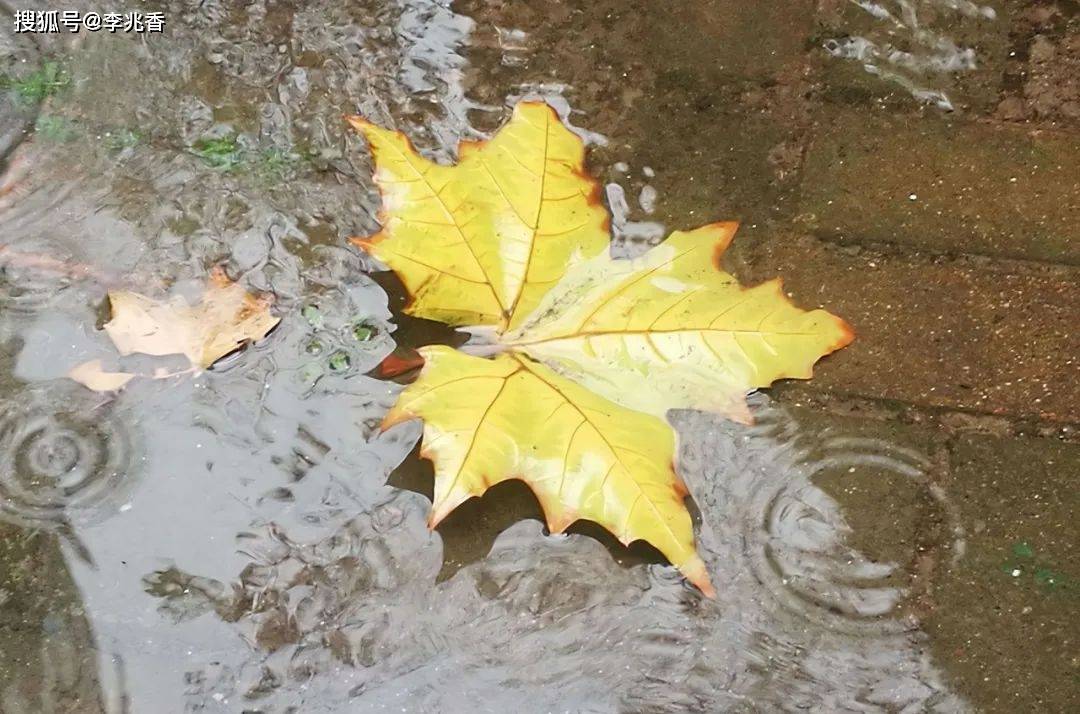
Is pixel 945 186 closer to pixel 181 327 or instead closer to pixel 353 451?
pixel 353 451

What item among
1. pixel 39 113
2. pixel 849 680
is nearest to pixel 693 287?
pixel 849 680

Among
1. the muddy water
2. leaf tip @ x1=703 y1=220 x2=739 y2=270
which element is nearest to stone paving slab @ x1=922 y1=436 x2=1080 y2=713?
the muddy water

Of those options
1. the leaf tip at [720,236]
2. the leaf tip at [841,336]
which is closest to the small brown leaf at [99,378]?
the leaf tip at [720,236]

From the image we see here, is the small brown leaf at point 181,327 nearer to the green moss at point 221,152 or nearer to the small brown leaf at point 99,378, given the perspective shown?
the small brown leaf at point 99,378

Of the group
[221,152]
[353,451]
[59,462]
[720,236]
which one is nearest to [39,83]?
[221,152]

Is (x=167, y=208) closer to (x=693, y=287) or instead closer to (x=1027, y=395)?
(x=693, y=287)

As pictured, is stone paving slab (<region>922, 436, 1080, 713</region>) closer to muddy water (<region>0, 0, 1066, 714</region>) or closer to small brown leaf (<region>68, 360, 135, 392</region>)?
muddy water (<region>0, 0, 1066, 714</region>)
